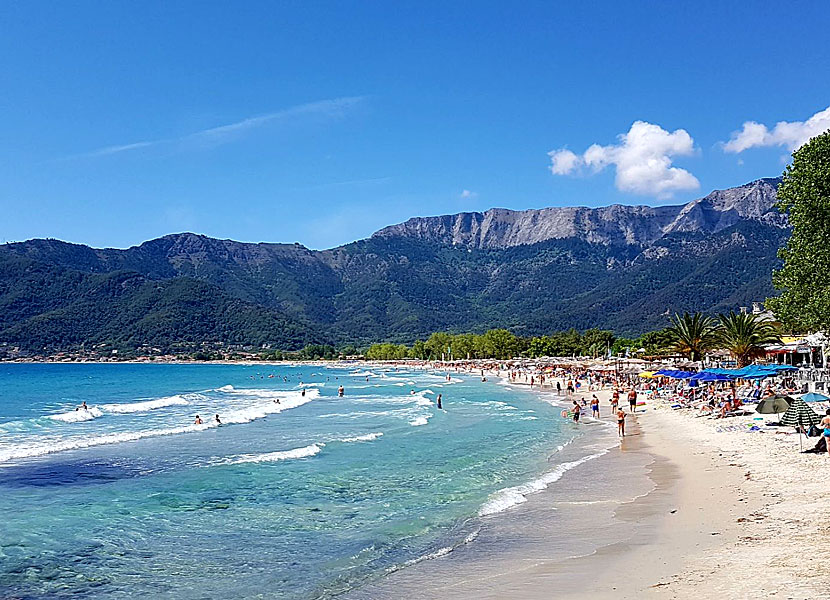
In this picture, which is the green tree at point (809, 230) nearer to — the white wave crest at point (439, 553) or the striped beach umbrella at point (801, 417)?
the striped beach umbrella at point (801, 417)

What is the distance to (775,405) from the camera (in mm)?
22484

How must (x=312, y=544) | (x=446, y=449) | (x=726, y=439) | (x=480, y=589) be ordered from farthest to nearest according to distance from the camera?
(x=446, y=449), (x=726, y=439), (x=312, y=544), (x=480, y=589)

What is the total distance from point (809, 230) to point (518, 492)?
12.6m

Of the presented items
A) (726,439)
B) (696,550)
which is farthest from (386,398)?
(696,550)

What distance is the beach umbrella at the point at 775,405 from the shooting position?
22.1 m

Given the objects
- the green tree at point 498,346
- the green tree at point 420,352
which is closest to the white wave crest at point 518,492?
the green tree at point 498,346

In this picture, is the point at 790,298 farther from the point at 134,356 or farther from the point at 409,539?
the point at 134,356

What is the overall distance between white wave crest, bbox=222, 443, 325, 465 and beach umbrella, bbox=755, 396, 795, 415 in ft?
49.6

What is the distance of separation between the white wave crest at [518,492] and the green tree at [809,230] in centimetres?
909

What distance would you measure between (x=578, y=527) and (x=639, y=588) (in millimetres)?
3986

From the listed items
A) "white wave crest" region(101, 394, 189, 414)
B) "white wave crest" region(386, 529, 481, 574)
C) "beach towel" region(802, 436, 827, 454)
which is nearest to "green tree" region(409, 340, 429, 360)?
"white wave crest" region(101, 394, 189, 414)

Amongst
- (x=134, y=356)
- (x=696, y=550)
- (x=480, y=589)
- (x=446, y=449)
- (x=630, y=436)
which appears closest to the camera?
(x=480, y=589)

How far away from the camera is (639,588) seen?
339 inches

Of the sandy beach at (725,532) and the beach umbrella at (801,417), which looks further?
the beach umbrella at (801,417)
